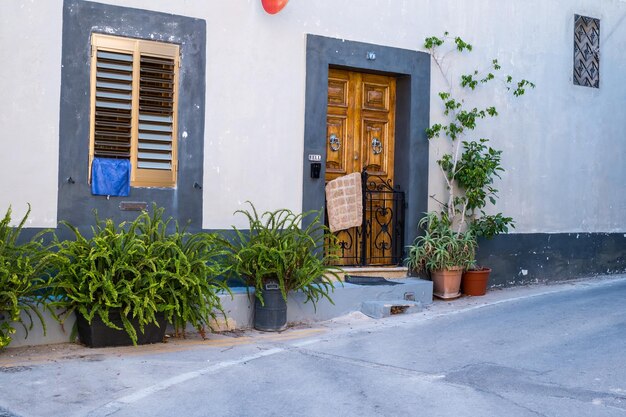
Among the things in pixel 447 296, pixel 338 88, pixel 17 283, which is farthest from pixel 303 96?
pixel 17 283

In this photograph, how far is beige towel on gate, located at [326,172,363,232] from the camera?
11008 mm

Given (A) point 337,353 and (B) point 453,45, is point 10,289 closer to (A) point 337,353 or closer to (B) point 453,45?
(A) point 337,353

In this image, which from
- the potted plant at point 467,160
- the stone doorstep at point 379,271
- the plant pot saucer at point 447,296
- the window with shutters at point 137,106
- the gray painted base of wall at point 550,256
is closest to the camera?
the window with shutters at point 137,106

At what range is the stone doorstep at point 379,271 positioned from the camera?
11.1 metres

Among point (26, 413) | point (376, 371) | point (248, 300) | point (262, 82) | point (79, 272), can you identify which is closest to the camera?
point (26, 413)

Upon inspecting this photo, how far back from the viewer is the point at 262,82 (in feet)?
33.5

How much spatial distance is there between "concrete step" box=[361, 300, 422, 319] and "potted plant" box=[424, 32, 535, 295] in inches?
61.2

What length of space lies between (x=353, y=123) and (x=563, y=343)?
4.26 m

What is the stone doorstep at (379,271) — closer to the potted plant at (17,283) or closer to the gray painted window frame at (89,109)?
the gray painted window frame at (89,109)

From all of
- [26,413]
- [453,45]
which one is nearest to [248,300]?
[26,413]

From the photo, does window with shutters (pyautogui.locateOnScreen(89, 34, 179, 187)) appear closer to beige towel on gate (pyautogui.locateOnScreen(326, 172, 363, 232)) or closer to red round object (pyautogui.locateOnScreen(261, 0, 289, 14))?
red round object (pyautogui.locateOnScreen(261, 0, 289, 14))

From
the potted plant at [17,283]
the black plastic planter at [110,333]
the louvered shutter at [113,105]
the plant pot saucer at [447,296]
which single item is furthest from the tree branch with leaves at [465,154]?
the potted plant at [17,283]

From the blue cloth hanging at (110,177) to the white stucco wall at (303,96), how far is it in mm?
421

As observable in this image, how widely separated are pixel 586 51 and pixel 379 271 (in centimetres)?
538
